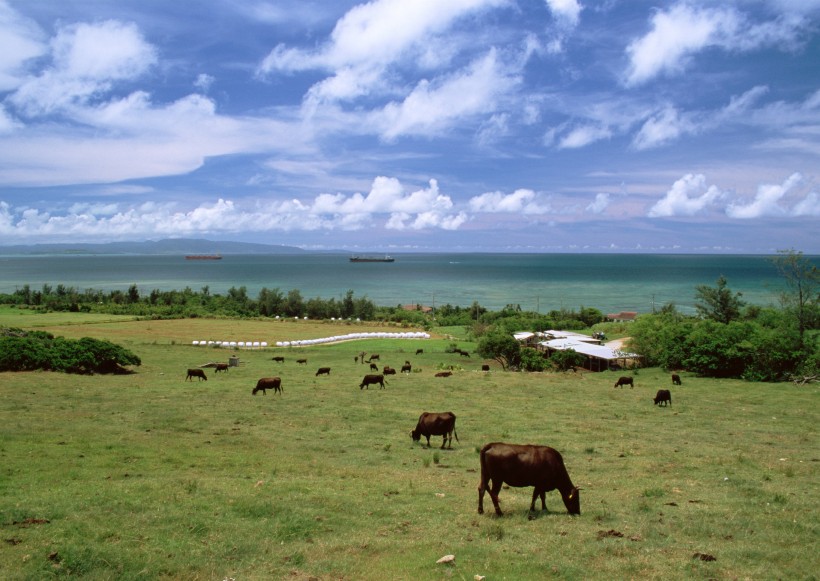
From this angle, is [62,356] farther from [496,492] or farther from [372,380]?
[496,492]

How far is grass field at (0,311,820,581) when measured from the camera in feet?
29.2

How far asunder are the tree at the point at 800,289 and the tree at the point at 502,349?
22.6 meters

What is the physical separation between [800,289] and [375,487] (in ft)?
157

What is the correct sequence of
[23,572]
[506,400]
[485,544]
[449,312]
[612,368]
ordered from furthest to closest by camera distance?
1. [449,312]
2. [612,368]
3. [506,400]
4. [485,544]
5. [23,572]

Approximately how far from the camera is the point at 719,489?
13688mm

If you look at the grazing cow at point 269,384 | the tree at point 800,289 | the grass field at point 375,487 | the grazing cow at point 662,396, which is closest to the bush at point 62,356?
the grass field at point 375,487

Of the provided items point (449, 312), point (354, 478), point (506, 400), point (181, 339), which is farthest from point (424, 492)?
point (449, 312)

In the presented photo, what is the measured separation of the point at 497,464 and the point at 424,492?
10.1 ft

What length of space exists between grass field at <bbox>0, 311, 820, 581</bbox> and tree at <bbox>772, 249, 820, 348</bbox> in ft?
58.3

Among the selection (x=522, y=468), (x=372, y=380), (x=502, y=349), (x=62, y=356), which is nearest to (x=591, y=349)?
(x=502, y=349)

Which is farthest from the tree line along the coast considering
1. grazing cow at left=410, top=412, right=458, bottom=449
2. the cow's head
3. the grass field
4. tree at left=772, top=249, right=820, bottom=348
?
the cow's head

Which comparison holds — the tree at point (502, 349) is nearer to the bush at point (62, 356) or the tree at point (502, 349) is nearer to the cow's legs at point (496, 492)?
the bush at point (62, 356)

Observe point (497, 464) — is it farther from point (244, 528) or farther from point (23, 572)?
point (23, 572)

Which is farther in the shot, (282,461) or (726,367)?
(726,367)
